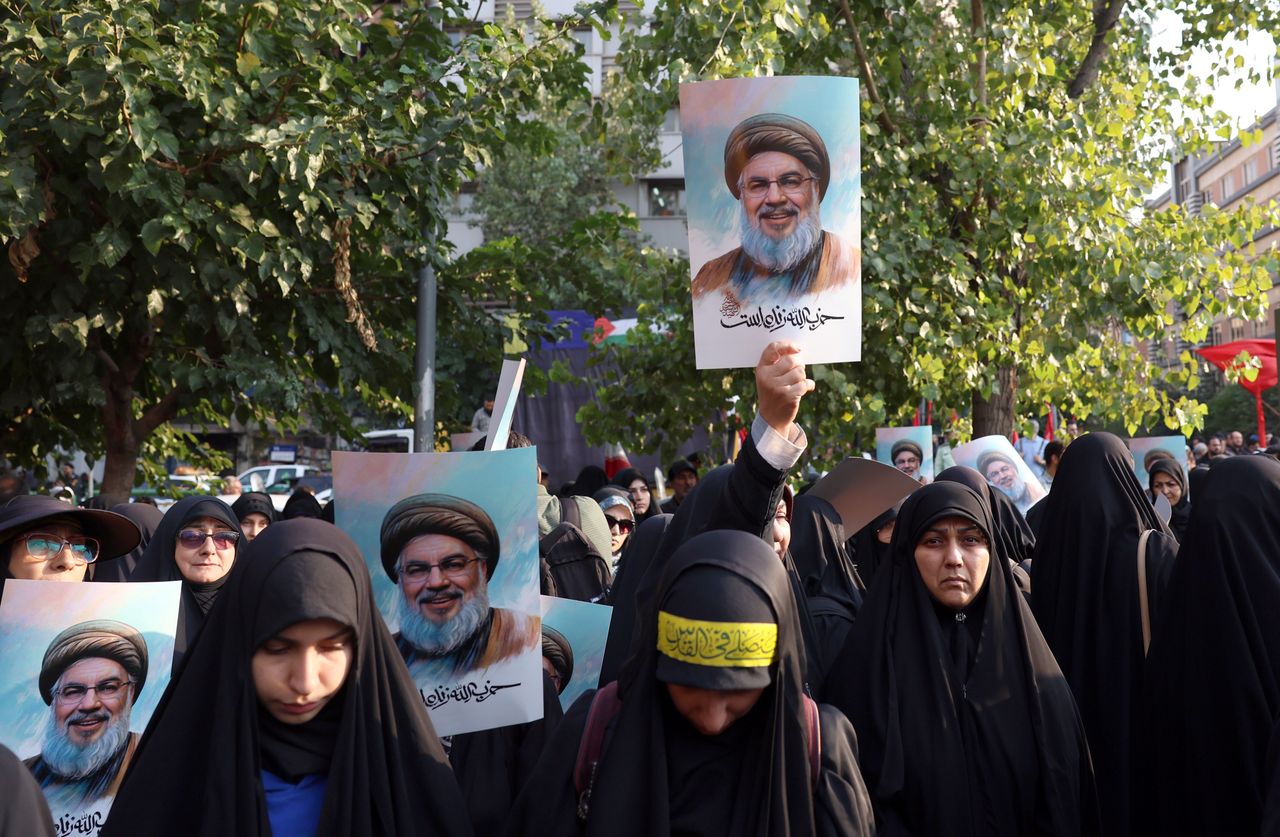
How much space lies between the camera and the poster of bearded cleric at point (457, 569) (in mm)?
3410

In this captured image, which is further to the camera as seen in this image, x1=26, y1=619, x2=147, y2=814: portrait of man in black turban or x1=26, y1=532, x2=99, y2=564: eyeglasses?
x1=26, y1=532, x2=99, y2=564: eyeglasses

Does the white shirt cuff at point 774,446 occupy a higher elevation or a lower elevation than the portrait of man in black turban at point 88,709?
higher

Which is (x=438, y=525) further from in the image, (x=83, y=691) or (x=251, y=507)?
(x=251, y=507)

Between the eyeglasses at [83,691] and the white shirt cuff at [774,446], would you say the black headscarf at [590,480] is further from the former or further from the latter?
the white shirt cuff at [774,446]

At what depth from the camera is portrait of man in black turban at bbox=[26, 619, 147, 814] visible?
324 centimetres

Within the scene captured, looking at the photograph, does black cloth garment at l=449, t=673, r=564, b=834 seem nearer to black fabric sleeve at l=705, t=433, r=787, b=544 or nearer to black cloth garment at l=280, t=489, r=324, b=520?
black fabric sleeve at l=705, t=433, r=787, b=544

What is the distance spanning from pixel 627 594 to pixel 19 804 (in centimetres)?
249

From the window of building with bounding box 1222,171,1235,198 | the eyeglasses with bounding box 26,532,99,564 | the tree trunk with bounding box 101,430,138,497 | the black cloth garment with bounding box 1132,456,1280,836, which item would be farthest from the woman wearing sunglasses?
the window of building with bounding box 1222,171,1235,198

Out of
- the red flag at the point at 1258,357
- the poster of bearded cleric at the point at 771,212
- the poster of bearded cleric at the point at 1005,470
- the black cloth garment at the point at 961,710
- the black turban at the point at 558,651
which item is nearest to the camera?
the poster of bearded cleric at the point at 771,212

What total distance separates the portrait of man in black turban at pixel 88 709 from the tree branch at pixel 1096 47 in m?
8.62

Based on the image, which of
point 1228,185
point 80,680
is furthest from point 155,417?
point 1228,185

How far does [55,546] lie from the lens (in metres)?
4.05

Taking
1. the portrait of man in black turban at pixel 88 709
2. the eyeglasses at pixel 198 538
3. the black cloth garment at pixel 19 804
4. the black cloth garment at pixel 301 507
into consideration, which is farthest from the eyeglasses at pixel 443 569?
the black cloth garment at pixel 301 507

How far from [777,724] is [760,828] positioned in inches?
7.7
